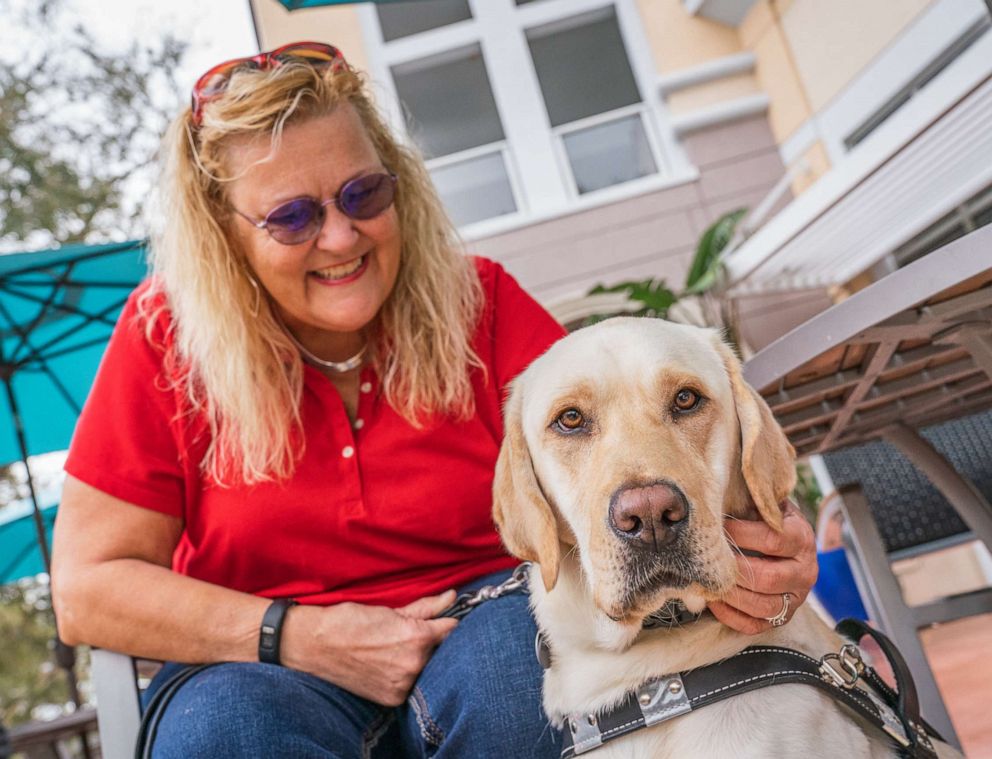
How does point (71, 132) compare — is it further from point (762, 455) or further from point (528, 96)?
point (762, 455)


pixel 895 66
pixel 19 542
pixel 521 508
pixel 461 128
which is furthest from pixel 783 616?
pixel 461 128

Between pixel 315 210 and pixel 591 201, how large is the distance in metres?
7.28

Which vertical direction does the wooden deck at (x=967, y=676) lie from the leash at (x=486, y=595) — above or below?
below

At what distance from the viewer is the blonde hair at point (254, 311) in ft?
6.76

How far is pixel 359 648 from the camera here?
1789 mm

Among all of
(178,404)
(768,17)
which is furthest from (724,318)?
(178,404)

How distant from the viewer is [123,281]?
4.38m

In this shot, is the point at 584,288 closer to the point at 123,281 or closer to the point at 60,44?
the point at 123,281

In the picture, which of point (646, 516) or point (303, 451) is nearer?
point (646, 516)

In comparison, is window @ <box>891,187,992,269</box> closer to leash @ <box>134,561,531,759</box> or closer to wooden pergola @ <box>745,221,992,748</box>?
wooden pergola @ <box>745,221,992,748</box>

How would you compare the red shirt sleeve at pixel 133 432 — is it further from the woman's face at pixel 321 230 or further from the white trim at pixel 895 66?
→ the white trim at pixel 895 66

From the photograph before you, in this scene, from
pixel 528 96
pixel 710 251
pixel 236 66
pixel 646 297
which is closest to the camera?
pixel 236 66

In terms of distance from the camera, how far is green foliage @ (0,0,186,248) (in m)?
11.6

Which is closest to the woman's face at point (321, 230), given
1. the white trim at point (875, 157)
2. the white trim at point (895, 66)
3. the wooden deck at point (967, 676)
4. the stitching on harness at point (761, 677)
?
the stitching on harness at point (761, 677)
